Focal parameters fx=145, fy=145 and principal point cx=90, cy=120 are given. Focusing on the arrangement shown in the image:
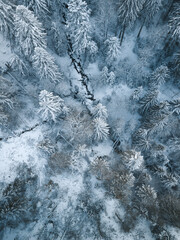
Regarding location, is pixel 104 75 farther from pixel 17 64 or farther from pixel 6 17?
pixel 6 17

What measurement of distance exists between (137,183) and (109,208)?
19.0 ft

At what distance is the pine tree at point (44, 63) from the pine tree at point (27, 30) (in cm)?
170

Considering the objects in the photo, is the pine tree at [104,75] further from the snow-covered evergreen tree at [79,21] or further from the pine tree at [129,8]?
the pine tree at [129,8]

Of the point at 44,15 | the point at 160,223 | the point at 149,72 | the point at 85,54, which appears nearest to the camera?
the point at 160,223

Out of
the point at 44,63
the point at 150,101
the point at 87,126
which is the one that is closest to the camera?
the point at 44,63

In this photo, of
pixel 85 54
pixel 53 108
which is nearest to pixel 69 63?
pixel 85 54

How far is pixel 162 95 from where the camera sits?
1165 inches

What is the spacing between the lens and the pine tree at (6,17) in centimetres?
1975

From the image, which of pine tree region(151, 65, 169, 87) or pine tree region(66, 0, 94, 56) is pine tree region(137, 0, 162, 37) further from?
pine tree region(66, 0, 94, 56)

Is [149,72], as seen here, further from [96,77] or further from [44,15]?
[44,15]

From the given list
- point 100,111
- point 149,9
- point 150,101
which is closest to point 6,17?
point 100,111

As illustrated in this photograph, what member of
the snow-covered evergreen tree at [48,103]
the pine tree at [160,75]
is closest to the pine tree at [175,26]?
the pine tree at [160,75]

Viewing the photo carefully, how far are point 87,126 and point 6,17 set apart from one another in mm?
19276

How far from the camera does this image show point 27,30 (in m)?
18.8
